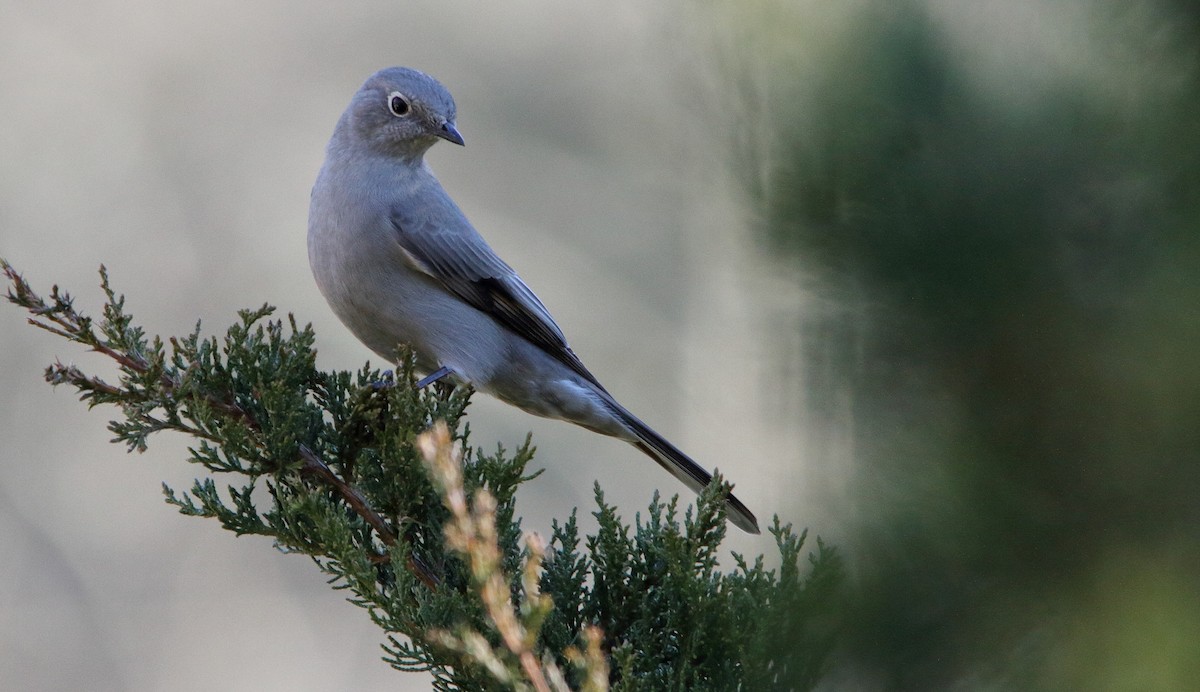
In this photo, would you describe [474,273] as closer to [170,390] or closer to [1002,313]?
[170,390]

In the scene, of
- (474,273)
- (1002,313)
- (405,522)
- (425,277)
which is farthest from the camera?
(474,273)

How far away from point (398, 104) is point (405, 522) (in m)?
1.94

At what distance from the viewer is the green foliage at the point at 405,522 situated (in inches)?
91.1

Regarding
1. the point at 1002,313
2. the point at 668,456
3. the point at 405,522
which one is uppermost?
the point at 668,456

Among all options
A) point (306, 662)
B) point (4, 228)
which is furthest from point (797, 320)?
point (4, 228)

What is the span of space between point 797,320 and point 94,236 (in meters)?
7.55

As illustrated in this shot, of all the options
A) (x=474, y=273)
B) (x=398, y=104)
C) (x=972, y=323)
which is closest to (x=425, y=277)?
(x=474, y=273)

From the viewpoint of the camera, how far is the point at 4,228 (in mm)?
7902

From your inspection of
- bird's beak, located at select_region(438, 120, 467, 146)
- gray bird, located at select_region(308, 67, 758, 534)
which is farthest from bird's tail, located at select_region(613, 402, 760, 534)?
bird's beak, located at select_region(438, 120, 467, 146)

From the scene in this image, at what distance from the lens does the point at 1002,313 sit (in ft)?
4.72

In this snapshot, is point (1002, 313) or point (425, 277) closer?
point (1002, 313)

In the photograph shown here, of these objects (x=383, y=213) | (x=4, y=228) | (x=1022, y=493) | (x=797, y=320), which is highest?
(x=4, y=228)

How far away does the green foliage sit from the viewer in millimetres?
2314

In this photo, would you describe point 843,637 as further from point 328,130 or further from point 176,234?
point 328,130
